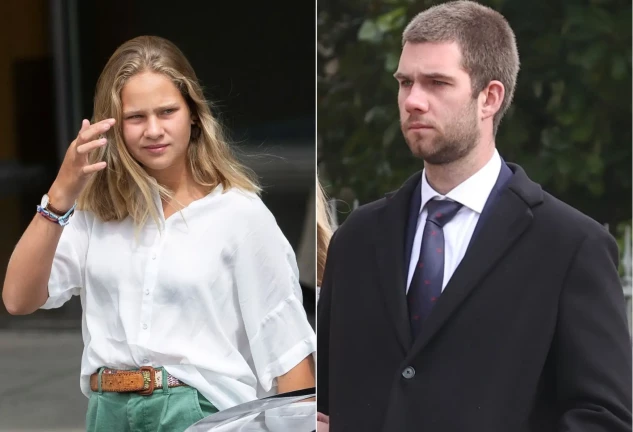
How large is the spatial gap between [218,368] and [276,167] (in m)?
0.95

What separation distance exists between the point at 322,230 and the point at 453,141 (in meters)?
0.26

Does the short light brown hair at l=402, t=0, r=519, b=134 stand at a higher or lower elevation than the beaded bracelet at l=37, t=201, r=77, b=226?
higher

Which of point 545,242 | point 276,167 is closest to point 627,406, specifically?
point 545,242

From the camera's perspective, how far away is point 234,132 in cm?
344

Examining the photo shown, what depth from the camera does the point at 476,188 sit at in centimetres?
149

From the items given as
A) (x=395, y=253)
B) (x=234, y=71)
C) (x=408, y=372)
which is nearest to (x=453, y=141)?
(x=395, y=253)

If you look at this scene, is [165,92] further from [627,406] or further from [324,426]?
[627,406]

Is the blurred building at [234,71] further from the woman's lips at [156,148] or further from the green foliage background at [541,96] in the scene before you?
the green foliage background at [541,96]

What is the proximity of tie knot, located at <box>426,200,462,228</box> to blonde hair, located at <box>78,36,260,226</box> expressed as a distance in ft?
5.13

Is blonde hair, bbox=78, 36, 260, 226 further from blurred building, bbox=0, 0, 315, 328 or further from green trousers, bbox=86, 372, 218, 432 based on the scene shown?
green trousers, bbox=86, 372, 218, 432

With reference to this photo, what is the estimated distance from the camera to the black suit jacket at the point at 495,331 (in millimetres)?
1383

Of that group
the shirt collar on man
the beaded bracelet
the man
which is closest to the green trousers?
the beaded bracelet

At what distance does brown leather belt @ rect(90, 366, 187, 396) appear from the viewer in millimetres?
2713

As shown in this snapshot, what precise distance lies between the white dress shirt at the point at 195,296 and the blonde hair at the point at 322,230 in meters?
1.22
